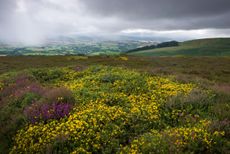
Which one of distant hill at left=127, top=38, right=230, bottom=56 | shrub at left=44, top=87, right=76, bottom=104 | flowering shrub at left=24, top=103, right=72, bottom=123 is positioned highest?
shrub at left=44, top=87, right=76, bottom=104

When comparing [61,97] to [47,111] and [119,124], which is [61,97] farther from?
[119,124]

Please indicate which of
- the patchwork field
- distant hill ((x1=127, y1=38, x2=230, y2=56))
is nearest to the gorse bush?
the patchwork field

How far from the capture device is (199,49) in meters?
157

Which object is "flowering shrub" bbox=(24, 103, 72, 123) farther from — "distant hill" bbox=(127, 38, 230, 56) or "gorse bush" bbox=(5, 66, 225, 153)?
"distant hill" bbox=(127, 38, 230, 56)

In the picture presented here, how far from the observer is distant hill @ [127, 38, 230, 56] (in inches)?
5615

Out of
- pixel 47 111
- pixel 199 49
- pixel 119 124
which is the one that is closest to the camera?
pixel 119 124

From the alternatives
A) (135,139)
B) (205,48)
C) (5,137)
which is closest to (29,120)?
(5,137)

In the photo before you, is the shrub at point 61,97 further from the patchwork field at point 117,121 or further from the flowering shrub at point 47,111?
the flowering shrub at point 47,111

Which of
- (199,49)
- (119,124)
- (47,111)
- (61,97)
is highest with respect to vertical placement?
(61,97)

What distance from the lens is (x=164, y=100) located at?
11.1 meters

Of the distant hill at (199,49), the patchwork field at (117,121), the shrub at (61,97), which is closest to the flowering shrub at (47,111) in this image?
the patchwork field at (117,121)

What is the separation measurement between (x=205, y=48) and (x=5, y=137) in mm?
163391

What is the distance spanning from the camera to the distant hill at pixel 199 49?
468ft

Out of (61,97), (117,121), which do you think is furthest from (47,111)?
(117,121)
